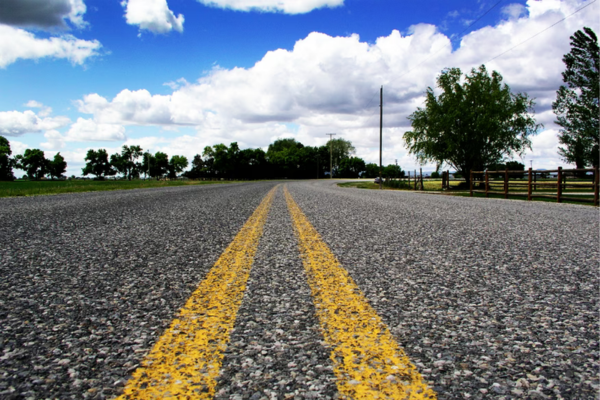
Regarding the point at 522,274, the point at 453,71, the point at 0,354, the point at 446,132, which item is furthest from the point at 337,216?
the point at 453,71

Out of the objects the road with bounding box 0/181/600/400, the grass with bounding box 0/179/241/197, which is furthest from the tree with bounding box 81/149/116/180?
the road with bounding box 0/181/600/400

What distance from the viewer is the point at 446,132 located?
1280 inches

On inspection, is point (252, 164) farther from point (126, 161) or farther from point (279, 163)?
point (126, 161)

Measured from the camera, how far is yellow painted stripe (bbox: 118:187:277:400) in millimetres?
1516

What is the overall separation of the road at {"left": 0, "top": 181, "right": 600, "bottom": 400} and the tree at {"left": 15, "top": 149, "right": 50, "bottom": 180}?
155337 millimetres

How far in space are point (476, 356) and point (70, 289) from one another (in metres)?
2.70

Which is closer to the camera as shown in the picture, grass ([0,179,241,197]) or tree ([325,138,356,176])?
grass ([0,179,241,197])

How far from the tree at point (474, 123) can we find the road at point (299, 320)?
30103mm

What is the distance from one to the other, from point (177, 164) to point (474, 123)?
137 meters

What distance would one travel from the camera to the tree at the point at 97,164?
153 m

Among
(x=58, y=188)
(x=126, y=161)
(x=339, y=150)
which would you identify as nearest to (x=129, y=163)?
(x=126, y=161)

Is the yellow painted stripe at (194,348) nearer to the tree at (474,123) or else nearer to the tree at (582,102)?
the tree at (474,123)

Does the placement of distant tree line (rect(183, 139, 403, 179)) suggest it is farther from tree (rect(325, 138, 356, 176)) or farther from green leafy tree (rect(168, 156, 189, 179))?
green leafy tree (rect(168, 156, 189, 179))

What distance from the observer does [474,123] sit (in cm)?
3206
